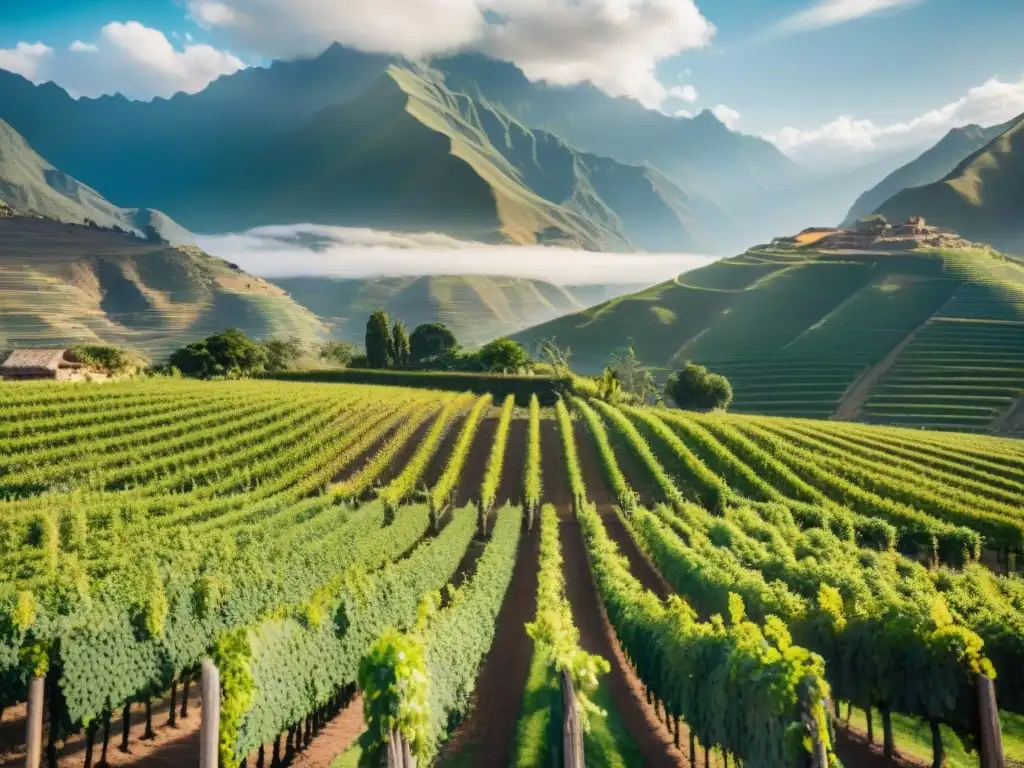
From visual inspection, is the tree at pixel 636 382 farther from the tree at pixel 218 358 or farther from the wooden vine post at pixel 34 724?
the wooden vine post at pixel 34 724

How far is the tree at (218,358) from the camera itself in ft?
237

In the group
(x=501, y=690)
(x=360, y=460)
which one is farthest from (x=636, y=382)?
(x=501, y=690)

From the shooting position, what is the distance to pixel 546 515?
30297 millimetres

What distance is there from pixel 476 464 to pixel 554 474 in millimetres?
5025

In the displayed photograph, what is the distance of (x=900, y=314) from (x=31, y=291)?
170339 millimetres

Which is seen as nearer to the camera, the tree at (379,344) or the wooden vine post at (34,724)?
the wooden vine post at (34,724)

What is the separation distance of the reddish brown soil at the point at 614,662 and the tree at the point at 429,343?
6107 centimetres

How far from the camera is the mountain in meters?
178

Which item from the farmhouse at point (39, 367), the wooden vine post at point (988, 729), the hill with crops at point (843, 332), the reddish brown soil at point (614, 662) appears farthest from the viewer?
the hill with crops at point (843, 332)

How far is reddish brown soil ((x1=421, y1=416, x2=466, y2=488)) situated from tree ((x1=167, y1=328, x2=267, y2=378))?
31643mm

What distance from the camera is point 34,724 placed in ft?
35.4

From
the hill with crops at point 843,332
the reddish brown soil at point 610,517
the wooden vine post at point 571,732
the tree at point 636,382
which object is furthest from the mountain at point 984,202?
the wooden vine post at point 571,732

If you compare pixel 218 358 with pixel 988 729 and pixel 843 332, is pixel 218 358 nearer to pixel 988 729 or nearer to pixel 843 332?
pixel 988 729

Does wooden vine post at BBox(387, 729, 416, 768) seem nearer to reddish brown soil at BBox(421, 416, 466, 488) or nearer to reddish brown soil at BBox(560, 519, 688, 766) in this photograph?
reddish brown soil at BBox(560, 519, 688, 766)
